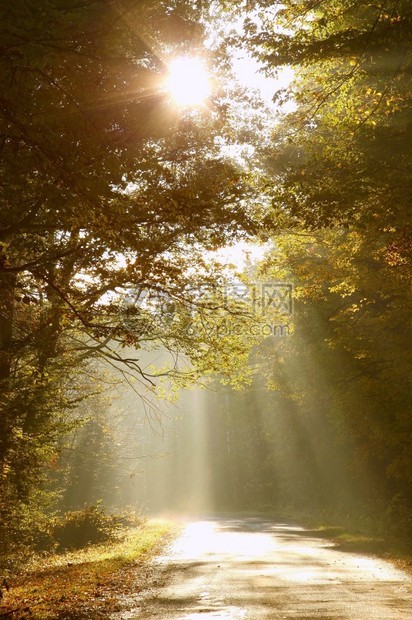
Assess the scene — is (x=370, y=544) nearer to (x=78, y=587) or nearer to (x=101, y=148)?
(x=78, y=587)

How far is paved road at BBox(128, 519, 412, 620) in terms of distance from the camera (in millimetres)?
9375

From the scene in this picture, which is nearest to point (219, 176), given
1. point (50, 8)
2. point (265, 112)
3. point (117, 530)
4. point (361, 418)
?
point (50, 8)

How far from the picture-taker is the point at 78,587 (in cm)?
1266

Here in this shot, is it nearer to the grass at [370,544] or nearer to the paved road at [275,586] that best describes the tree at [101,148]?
the paved road at [275,586]

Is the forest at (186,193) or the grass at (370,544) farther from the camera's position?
the grass at (370,544)

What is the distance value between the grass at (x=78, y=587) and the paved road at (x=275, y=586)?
2.10 ft

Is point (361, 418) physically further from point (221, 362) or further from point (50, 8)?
point (50, 8)

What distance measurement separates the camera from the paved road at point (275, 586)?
Result: 938cm

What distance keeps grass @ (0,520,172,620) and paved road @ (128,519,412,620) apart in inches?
25.2

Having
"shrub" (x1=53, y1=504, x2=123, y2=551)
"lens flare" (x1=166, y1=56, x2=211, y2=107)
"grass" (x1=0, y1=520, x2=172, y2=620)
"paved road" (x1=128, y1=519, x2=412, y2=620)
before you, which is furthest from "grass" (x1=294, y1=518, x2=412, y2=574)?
"lens flare" (x1=166, y1=56, x2=211, y2=107)

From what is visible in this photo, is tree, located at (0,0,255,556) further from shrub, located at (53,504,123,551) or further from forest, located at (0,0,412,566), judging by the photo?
shrub, located at (53,504,123,551)

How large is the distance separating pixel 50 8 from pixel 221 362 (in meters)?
12.5

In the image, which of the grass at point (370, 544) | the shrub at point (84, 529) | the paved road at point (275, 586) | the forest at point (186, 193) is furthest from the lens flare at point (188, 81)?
the shrub at point (84, 529)

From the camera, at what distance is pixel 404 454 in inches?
846
